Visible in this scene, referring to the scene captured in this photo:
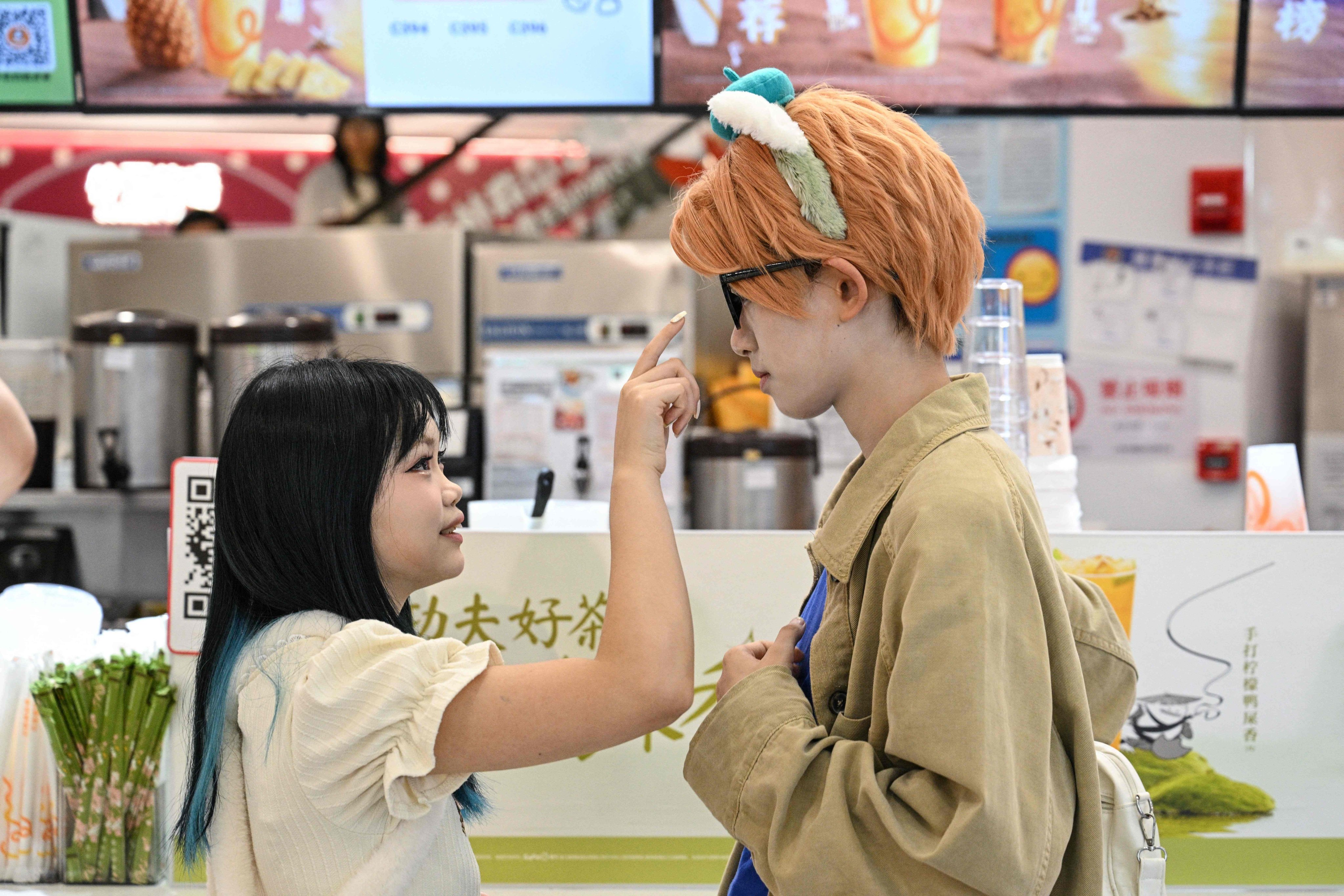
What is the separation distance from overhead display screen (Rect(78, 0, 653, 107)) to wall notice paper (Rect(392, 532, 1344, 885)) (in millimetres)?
1796

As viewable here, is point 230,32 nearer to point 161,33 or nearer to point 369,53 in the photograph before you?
point 161,33

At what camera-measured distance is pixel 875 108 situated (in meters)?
1.17

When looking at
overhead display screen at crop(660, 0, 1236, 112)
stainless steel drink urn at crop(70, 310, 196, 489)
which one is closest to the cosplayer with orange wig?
overhead display screen at crop(660, 0, 1236, 112)

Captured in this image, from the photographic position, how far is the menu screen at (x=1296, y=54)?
3.28 m

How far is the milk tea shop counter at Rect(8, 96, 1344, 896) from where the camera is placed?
1.98 metres

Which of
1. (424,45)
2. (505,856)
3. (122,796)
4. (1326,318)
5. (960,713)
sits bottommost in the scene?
(505,856)

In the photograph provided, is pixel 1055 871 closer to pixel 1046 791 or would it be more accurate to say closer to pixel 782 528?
pixel 1046 791

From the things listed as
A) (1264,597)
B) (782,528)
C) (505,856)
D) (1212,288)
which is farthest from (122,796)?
(1212,288)

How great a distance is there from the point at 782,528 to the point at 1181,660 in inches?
85.4

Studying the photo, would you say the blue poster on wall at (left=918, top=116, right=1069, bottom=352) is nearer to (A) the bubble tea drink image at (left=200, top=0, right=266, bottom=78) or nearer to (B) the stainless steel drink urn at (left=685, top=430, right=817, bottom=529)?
(B) the stainless steel drink urn at (left=685, top=430, right=817, bottom=529)

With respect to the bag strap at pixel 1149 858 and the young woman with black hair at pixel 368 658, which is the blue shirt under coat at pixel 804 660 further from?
the bag strap at pixel 1149 858

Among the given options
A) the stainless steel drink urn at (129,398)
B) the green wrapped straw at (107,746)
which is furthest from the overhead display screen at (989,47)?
the green wrapped straw at (107,746)

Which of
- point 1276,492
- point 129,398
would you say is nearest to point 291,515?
point 1276,492

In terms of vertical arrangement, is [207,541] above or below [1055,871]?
above
